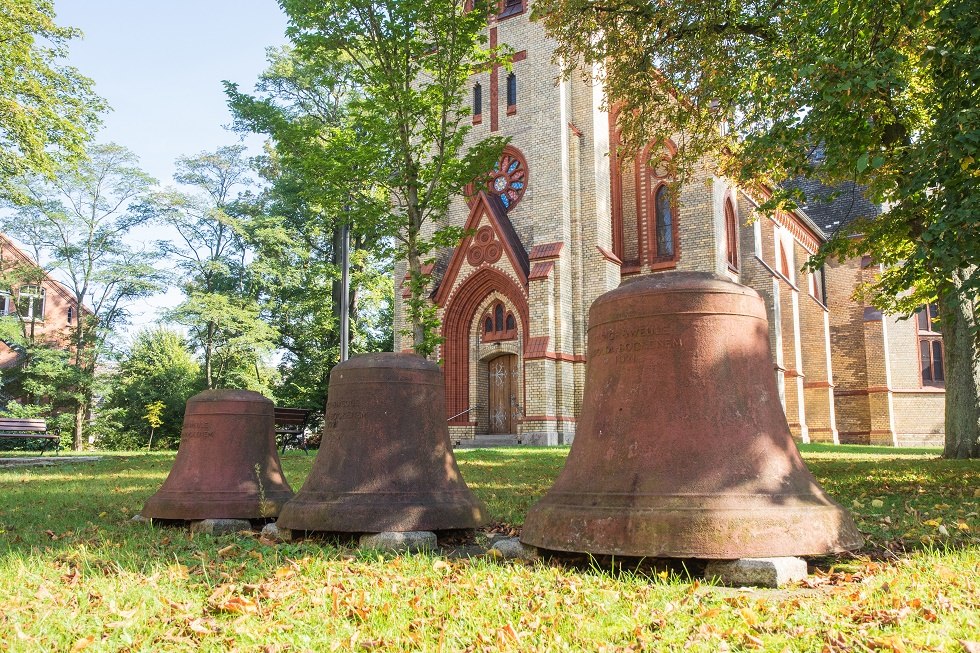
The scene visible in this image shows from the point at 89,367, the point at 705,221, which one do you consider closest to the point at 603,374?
the point at 705,221

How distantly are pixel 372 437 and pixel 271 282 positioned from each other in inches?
997

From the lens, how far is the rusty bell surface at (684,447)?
150 inches

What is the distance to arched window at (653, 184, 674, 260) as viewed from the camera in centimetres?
2314

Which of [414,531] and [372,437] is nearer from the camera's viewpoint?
[414,531]

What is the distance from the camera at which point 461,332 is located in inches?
932

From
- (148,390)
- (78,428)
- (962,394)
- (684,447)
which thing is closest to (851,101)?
(684,447)

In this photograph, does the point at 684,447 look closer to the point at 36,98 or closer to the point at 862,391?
the point at 36,98

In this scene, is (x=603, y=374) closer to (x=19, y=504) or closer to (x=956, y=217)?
(x=956, y=217)

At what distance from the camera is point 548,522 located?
4246 mm

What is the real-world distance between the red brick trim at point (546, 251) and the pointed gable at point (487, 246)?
0.73 meters

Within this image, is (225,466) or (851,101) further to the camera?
(851,101)

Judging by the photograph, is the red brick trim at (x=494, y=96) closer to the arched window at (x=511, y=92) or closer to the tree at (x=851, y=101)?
the arched window at (x=511, y=92)

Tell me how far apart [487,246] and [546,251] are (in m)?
2.31

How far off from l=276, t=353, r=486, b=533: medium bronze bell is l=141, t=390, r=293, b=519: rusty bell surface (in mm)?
1077
